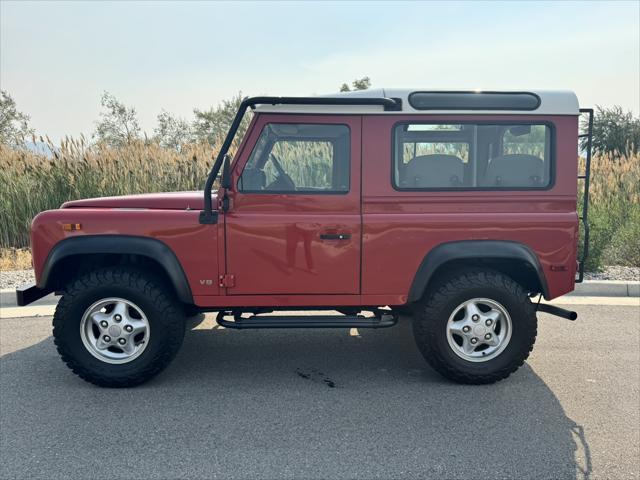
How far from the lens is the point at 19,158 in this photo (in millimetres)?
8750

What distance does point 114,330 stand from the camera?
3.65 m

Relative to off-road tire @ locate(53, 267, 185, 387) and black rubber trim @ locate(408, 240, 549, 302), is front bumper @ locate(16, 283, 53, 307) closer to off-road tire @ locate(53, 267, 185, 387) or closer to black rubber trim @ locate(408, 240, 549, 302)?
off-road tire @ locate(53, 267, 185, 387)

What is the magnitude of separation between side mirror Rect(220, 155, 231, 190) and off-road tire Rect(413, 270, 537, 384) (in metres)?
1.75

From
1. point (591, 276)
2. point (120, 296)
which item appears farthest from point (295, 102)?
point (591, 276)

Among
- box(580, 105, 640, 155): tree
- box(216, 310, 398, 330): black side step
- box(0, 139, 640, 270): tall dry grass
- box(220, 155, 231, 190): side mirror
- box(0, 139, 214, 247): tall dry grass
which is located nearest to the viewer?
box(220, 155, 231, 190): side mirror

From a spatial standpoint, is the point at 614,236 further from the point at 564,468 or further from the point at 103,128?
the point at 103,128

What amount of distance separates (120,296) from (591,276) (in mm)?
6286

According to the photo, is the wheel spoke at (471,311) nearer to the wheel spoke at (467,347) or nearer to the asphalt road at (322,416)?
the wheel spoke at (467,347)

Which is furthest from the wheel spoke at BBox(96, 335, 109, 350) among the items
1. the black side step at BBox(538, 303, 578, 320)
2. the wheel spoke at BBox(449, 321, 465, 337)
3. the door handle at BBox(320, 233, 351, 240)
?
the black side step at BBox(538, 303, 578, 320)

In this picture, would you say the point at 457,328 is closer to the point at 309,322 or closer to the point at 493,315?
the point at 493,315

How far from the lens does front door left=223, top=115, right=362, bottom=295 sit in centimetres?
359

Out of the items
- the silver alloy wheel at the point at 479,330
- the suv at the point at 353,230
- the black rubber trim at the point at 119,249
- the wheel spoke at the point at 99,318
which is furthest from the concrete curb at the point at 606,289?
the wheel spoke at the point at 99,318

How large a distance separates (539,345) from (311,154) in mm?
2867

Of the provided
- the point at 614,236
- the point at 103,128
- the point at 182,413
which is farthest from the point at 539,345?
the point at 103,128
